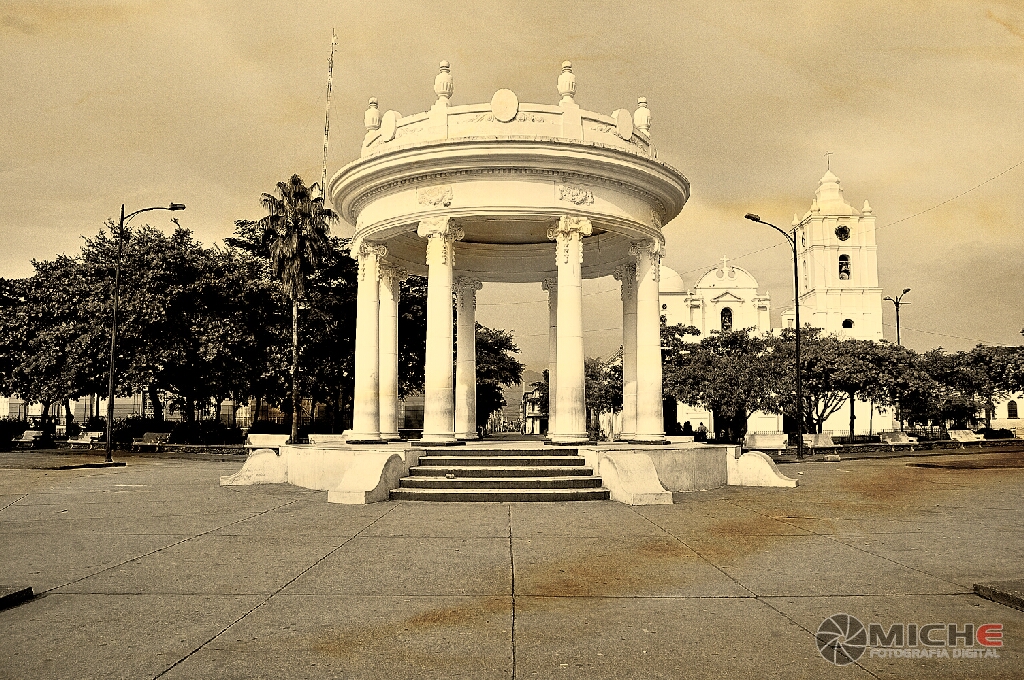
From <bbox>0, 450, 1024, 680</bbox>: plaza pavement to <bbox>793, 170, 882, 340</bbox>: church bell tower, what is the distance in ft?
337

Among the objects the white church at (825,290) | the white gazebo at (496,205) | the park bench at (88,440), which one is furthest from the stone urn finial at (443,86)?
the white church at (825,290)

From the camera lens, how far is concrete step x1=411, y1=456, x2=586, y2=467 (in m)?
21.4

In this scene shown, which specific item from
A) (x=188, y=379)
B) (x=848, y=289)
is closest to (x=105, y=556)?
(x=188, y=379)

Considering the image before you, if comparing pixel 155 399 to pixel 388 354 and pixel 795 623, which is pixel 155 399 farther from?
pixel 795 623

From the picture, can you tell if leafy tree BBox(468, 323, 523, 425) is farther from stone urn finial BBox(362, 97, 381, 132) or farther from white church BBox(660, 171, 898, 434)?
white church BBox(660, 171, 898, 434)

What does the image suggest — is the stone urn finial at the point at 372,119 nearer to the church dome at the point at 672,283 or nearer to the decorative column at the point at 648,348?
the decorative column at the point at 648,348

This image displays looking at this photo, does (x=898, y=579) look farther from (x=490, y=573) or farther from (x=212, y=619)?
(x=212, y=619)

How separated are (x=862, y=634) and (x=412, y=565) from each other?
553cm

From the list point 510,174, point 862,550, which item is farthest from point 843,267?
point 862,550

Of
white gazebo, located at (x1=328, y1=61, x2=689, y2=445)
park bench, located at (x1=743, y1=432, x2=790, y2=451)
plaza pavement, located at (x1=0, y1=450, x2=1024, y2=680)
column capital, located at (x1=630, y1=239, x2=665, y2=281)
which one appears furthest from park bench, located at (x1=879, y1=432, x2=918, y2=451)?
plaza pavement, located at (x1=0, y1=450, x2=1024, y2=680)

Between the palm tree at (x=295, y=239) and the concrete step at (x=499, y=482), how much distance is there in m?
28.6

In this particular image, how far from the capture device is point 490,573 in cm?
1027

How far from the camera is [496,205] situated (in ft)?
76.9

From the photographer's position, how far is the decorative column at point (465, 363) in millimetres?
31281
